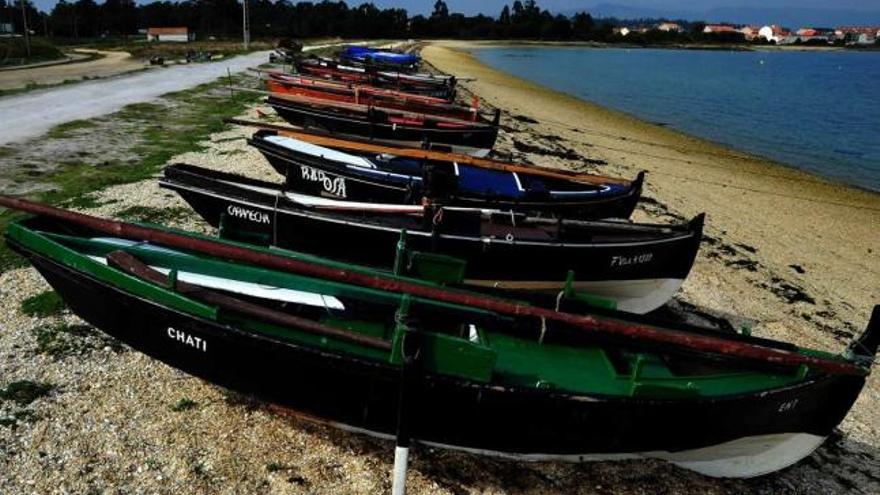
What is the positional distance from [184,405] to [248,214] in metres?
3.85

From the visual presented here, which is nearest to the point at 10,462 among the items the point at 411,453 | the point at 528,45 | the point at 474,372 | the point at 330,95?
the point at 411,453

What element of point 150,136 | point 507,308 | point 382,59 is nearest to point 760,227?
point 507,308

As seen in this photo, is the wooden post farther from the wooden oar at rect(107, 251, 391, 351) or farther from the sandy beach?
the sandy beach

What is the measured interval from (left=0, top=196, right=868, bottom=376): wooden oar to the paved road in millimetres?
15177

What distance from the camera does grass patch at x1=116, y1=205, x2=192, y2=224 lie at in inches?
520

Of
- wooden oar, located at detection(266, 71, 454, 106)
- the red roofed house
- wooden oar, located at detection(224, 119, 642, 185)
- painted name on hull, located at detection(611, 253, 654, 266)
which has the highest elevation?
the red roofed house

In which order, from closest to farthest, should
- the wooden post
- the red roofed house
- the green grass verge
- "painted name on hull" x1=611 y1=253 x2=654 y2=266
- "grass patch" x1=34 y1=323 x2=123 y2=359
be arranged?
1. the wooden post
2. "grass patch" x1=34 y1=323 x2=123 y2=359
3. "painted name on hull" x1=611 y1=253 x2=654 y2=266
4. the green grass verge
5. the red roofed house

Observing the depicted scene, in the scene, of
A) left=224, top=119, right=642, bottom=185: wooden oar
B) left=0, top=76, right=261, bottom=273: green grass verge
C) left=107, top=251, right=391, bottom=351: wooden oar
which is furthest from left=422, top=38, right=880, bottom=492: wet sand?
left=0, top=76, right=261, bottom=273: green grass verge

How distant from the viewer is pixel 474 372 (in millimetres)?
6160

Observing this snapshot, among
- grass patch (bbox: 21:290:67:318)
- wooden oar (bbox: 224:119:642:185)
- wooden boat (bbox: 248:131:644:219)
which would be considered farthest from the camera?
wooden oar (bbox: 224:119:642:185)

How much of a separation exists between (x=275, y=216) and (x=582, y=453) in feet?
20.1

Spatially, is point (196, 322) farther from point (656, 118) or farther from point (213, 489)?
point (656, 118)

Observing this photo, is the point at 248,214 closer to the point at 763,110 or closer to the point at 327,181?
the point at 327,181

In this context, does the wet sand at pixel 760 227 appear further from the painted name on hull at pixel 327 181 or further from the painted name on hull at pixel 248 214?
the painted name on hull at pixel 248 214
